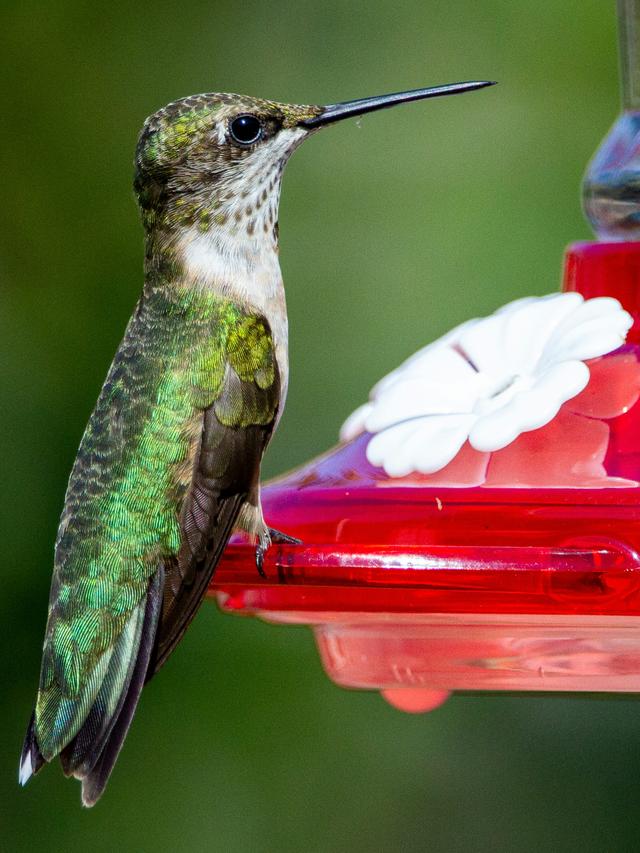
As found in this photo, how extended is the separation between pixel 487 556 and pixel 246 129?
1.33 m

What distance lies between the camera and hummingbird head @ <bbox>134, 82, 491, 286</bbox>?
3.39 m

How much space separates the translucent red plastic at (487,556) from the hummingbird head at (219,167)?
0.58m

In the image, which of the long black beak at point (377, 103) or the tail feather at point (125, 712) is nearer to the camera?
the tail feather at point (125, 712)

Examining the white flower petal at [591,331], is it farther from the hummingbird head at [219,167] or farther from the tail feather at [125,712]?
the tail feather at [125,712]

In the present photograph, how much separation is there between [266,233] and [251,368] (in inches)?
16.3

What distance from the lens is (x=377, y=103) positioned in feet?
10.6

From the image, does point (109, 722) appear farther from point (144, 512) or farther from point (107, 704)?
point (144, 512)

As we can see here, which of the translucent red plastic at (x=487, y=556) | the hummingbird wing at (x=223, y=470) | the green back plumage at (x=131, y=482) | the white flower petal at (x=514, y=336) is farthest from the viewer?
the white flower petal at (x=514, y=336)

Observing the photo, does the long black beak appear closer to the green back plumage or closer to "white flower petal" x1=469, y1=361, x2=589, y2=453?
the green back plumage

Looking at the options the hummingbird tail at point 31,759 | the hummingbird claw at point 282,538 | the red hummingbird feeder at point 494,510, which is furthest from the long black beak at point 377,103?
the hummingbird tail at point 31,759

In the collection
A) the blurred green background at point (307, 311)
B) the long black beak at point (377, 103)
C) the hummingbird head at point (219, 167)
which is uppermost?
the long black beak at point (377, 103)

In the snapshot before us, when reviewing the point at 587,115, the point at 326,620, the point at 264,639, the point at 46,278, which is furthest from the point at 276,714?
the point at 326,620

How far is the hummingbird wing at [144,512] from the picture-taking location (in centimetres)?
305

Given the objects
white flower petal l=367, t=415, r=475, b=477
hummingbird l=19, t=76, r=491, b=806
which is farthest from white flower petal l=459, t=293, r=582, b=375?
hummingbird l=19, t=76, r=491, b=806
